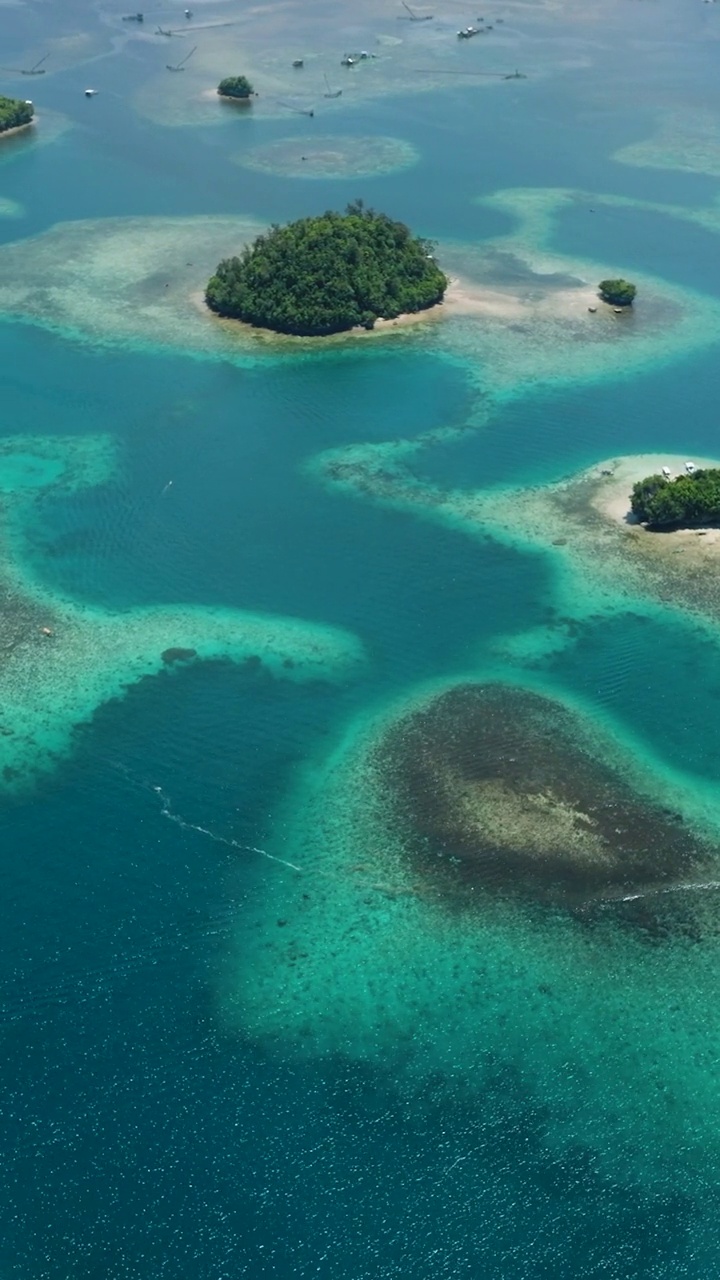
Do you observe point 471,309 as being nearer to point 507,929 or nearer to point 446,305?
point 446,305

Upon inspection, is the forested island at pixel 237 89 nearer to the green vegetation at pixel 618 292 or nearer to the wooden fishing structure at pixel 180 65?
the wooden fishing structure at pixel 180 65

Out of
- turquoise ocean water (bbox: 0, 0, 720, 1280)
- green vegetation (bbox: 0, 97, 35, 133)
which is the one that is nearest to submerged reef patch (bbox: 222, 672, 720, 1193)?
turquoise ocean water (bbox: 0, 0, 720, 1280)

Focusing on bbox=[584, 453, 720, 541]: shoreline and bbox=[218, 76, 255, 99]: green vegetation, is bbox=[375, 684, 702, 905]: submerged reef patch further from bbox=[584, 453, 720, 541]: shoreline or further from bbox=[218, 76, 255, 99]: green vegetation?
bbox=[218, 76, 255, 99]: green vegetation

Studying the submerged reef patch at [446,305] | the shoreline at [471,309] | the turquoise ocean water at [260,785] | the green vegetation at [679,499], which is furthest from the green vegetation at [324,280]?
the green vegetation at [679,499]

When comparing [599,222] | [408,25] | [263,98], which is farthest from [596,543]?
[408,25]

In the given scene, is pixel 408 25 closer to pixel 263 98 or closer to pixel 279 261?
pixel 263 98
